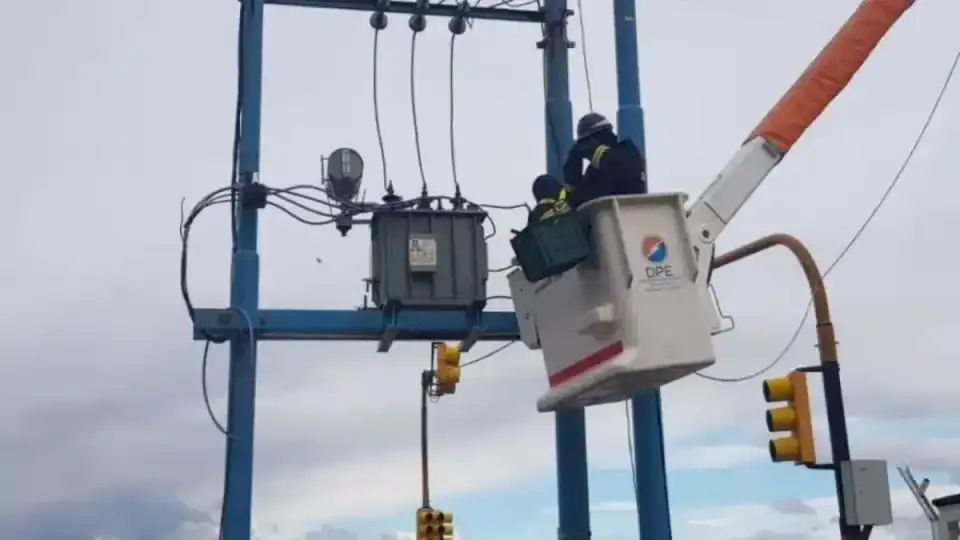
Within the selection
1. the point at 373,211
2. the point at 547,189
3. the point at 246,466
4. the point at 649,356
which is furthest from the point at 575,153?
the point at 246,466

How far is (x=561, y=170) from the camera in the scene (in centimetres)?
1101

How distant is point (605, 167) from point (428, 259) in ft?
8.09

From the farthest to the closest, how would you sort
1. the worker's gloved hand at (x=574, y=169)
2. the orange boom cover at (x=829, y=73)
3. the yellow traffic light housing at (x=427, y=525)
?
Answer: the yellow traffic light housing at (x=427, y=525) → the orange boom cover at (x=829, y=73) → the worker's gloved hand at (x=574, y=169)

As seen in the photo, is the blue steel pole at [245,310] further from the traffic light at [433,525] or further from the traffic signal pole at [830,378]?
the traffic signal pole at [830,378]

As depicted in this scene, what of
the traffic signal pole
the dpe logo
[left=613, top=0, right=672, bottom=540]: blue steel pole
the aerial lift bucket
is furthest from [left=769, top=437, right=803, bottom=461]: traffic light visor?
the dpe logo

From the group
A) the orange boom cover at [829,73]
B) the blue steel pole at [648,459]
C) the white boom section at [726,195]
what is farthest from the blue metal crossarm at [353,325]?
the orange boom cover at [829,73]

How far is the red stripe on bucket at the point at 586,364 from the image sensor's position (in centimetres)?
770

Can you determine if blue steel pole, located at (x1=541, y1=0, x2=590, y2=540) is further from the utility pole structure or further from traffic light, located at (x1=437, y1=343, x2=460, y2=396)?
traffic light, located at (x1=437, y1=343, x2=460, y2=396)

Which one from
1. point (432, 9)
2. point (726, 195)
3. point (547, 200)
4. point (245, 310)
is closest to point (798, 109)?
point (726, 195)

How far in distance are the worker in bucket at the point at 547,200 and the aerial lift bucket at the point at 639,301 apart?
0.61 ft

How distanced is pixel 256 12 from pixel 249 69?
0.55 meters

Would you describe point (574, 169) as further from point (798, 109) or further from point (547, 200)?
point (798, 109)

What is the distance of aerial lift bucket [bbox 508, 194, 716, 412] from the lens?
7551mm

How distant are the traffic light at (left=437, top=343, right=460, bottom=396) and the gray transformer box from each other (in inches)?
41.7
